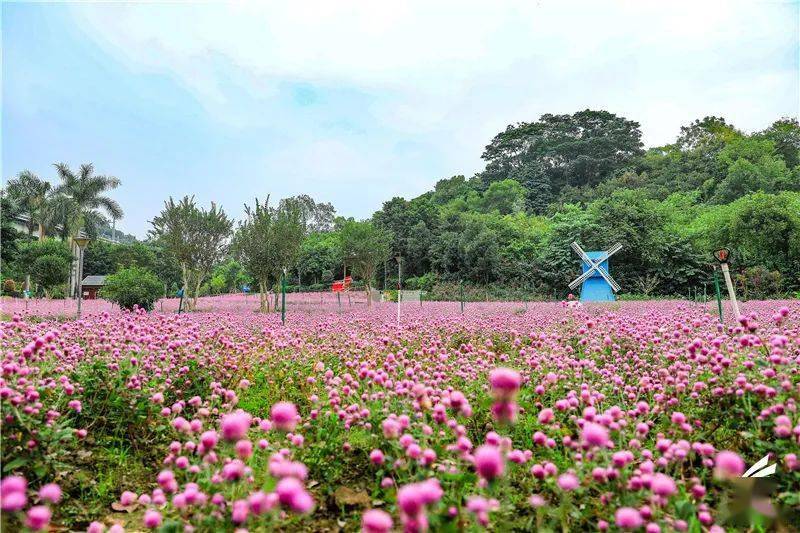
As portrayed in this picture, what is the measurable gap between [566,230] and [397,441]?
33.6 meters

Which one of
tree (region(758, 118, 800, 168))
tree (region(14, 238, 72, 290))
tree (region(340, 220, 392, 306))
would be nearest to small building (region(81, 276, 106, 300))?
tree (region(14, 238, 72, 290))

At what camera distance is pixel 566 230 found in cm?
3359

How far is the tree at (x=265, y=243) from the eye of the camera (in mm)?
19500

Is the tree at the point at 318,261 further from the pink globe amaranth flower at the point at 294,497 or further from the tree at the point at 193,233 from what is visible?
the pink globe amaranth flower at the point at 294,497

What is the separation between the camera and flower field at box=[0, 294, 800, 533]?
5.54 ft

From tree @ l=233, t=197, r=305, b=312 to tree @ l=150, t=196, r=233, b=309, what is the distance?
1.10 meters

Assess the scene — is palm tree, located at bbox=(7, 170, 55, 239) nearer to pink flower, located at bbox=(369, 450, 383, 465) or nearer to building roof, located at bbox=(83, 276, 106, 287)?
building roof, located at bbox=(83, 276, 106, 287)

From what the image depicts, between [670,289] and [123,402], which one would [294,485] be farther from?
[670,289]

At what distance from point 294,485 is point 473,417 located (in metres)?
2.58

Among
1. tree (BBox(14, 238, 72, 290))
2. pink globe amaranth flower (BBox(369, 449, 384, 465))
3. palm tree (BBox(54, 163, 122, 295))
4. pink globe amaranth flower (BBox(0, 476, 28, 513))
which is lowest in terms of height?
pink globe amaranth flower (BBox(369, 449, 384, 465))

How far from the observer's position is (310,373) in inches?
198

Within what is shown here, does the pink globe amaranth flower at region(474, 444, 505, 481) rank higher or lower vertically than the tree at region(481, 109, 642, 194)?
lower

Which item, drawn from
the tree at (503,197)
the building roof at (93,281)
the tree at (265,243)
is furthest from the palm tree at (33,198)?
the tree at (503,197)

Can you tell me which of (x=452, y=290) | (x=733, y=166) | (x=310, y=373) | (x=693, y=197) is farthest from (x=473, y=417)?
(x=733, y=166)
